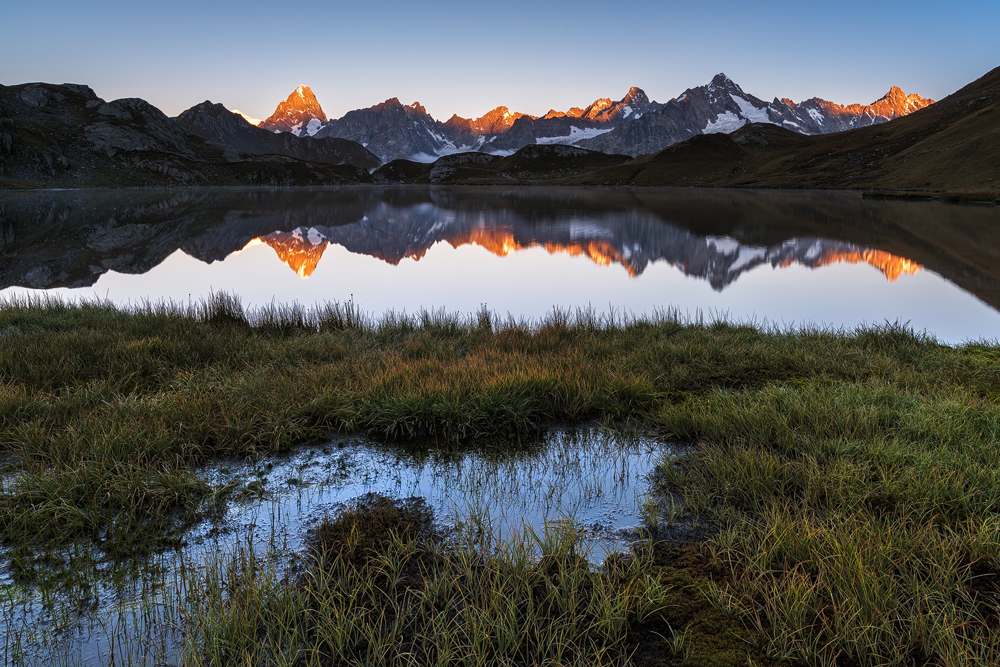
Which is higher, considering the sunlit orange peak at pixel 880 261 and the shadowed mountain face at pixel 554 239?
the shadowed mountain face at pixel 554 239

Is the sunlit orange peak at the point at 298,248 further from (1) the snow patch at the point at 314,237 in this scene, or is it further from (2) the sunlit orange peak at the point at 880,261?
(2) the sunlit orange peak at the point at 880,261

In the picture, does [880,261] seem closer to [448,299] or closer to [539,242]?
[539,242]

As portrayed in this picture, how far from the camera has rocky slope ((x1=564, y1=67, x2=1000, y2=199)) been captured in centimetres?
8488

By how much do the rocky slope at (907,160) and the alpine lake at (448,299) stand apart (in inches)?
1977

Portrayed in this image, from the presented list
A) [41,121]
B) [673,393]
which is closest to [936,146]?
[673,393]

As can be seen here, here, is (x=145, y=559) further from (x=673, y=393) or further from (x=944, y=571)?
(x=673, y=393)

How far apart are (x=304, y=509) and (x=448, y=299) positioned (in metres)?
13.2

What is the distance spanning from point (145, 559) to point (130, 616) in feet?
2.23

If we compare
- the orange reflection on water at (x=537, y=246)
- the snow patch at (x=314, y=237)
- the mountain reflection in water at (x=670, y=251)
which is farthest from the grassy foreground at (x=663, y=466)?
the snow patch at (x=314, y=237)

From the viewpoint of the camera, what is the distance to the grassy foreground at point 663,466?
132 inches

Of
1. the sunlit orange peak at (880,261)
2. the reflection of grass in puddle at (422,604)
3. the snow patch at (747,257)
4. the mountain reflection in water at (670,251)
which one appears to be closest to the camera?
the reflection of grass in puddle at (422,604)

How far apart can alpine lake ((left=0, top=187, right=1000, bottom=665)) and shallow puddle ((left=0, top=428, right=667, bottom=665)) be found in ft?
0.06

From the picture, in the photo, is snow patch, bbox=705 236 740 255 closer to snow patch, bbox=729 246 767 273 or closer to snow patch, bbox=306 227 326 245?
snow patch, bbox=729 246 767 273

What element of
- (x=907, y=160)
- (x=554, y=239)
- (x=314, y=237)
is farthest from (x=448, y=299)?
(x=907, y=160)
